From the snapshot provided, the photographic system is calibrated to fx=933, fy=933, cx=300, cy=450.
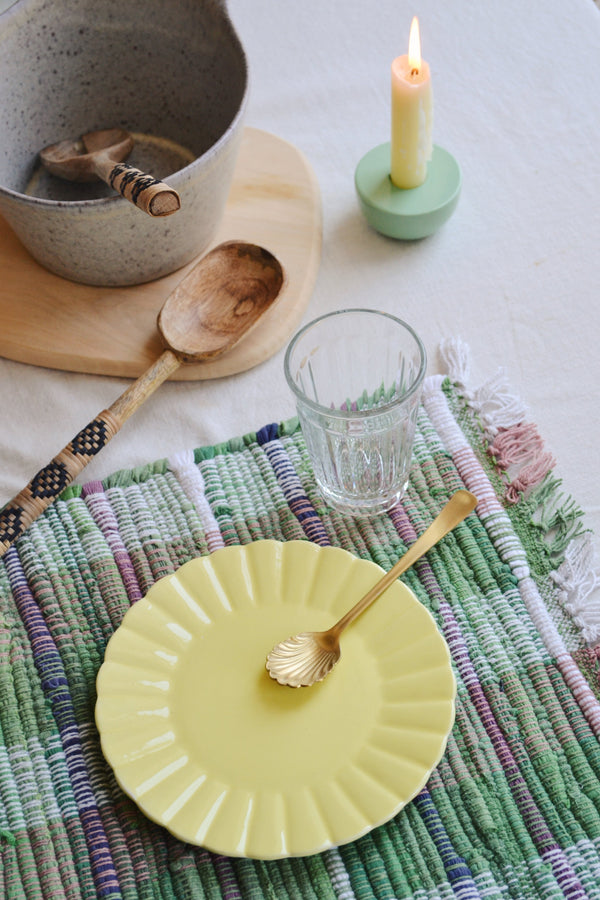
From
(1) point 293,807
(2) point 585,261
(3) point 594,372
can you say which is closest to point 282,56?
(2) point 585,261

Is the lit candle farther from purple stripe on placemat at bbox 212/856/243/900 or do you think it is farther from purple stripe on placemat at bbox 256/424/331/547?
purple stripe on placemat at bbox 212/856/243/900

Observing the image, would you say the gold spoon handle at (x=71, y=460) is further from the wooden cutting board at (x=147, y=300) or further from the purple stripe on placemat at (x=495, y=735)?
the purple stripe on placemat at (x=495, y=735)

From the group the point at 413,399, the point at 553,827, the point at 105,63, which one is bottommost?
the point at 553,827

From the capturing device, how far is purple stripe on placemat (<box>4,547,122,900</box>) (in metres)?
0.56

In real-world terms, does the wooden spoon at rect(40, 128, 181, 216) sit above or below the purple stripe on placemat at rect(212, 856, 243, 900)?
above

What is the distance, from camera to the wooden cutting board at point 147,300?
83 cm

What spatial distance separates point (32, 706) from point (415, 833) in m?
0.26

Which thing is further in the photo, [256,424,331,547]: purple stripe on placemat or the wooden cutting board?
the wooden cutting board

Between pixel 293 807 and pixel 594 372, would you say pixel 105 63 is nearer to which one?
pixel 594 372

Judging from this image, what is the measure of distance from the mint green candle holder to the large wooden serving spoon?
13cm

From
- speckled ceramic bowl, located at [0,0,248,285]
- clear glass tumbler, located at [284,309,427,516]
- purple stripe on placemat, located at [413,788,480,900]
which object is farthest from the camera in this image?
speckled ceramic bowl, located at [0,0,248,285]

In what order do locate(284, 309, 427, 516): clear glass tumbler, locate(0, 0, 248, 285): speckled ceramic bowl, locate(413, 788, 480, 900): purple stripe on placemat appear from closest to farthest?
1. locate(413, 788, 480, 900): purple stripe on placemat
2. locate(284, 309, 427, 516): clear glass tumbler
3. locate(0, 0, 248, 285): speckled ceramic bowl

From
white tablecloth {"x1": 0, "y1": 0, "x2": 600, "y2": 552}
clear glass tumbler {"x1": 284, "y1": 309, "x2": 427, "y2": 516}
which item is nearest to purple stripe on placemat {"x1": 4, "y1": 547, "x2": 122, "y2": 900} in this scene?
white tablecloth {"x1": 0, "y1": 0, "x2": 600, "y2": 552}

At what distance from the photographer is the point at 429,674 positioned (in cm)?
60
